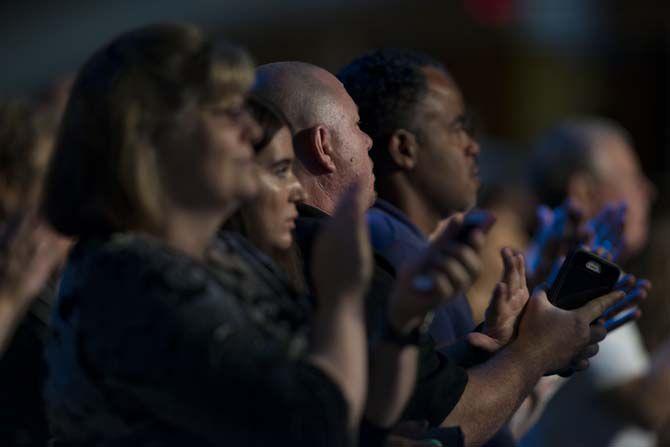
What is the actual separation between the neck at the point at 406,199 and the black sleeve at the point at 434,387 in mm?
1038

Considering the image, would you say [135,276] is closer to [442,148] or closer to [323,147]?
[323,147]

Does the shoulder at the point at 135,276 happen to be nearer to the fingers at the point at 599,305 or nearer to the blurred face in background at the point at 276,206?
the blurred face in background at the point at 276,206

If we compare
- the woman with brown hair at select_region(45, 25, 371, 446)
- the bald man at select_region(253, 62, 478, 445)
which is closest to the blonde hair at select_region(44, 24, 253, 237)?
the woman with brown hair at select_region(45, 25, 371, 446)

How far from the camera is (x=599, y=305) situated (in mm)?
3121

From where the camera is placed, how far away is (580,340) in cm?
307

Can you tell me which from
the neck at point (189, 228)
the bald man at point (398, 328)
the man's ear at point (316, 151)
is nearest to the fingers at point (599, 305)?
the bald man at point (398, 328)

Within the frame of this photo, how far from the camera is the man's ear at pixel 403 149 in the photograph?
3.92 meters

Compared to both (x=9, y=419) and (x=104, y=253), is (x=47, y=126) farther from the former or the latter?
(x=104, y=253)

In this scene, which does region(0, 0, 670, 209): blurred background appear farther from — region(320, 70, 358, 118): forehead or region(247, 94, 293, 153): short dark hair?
region(247, 94, 293, 153): short dark hair

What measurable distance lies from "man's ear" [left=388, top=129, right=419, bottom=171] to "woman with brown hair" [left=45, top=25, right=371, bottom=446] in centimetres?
157

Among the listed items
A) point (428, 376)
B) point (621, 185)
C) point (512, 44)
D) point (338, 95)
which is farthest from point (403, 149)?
point (512, 44)

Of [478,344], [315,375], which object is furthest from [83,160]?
[478,344]

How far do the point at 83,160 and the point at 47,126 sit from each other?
183 centimetres

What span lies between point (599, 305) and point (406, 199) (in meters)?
0.94
